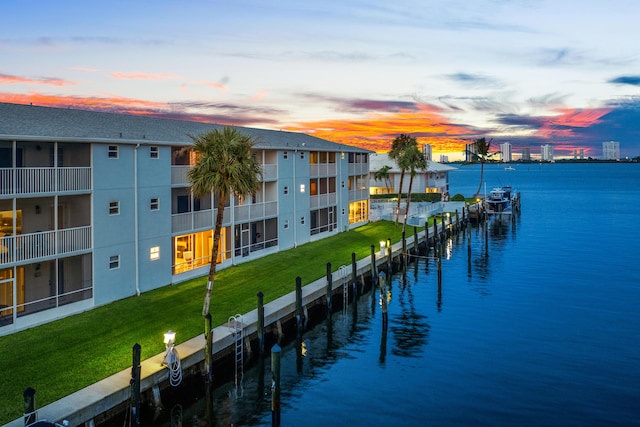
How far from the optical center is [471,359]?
85.3 ft

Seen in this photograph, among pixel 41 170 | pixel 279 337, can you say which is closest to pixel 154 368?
pixel 279 337

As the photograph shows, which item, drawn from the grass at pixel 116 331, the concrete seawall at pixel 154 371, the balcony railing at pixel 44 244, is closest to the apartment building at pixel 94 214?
the balcony railing at pixel 44 244

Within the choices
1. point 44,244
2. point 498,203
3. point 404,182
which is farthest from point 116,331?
point 498,203

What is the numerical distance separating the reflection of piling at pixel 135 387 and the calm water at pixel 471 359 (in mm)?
2107

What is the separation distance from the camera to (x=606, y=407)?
2061 cm

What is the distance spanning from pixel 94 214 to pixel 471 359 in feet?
67.0

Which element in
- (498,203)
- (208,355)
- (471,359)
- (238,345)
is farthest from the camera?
(498,203)

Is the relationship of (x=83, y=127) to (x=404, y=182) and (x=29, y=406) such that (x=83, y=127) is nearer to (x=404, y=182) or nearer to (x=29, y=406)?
(x=29, y=406)

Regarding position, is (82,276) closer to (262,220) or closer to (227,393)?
→ (227,393)

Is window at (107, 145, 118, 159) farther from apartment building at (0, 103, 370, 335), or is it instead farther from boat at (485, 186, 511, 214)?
boat at (485, 186, 511, 214)

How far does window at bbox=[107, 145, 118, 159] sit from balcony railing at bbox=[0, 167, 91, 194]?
1.65 m

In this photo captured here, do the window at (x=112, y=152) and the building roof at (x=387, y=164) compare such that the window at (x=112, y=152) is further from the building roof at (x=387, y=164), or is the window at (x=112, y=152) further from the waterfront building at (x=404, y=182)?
the building roof at (x=387, y=164)

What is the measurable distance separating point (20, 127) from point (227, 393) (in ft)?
50.5

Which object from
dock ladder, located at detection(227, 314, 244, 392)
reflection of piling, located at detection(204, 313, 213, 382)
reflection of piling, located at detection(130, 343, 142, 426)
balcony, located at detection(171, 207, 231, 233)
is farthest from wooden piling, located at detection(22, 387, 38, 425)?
balcony, located at detection(171, 207, 231, 233)
